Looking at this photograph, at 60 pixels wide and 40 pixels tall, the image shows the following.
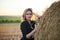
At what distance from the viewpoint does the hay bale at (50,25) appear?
0.57 meters

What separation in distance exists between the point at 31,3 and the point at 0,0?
519mm

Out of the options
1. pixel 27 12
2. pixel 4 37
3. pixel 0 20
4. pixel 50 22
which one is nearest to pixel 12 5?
pixel 0 20

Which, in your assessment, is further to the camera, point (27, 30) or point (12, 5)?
point (12, 5)

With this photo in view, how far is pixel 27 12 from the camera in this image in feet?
6.22

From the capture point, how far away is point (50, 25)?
59 cm

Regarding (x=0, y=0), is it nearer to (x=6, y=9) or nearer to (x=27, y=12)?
(x=6, y=9)

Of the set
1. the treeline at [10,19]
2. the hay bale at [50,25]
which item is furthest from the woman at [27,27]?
the treeline at [10,19]

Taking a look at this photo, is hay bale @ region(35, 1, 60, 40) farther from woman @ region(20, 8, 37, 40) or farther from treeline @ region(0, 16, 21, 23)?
treeline @ region(0, 16, 21, 23)

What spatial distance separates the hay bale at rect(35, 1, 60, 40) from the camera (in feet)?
1.86

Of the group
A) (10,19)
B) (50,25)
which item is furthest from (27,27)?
(10,19)

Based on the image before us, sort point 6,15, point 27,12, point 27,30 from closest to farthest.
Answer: point 27,30
point 27,12
point 6,15

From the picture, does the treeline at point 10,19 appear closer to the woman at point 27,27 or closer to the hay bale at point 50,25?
the woman at point 27,27

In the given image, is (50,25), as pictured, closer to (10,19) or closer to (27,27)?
(27,27)

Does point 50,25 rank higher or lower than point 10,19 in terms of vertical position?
higher
